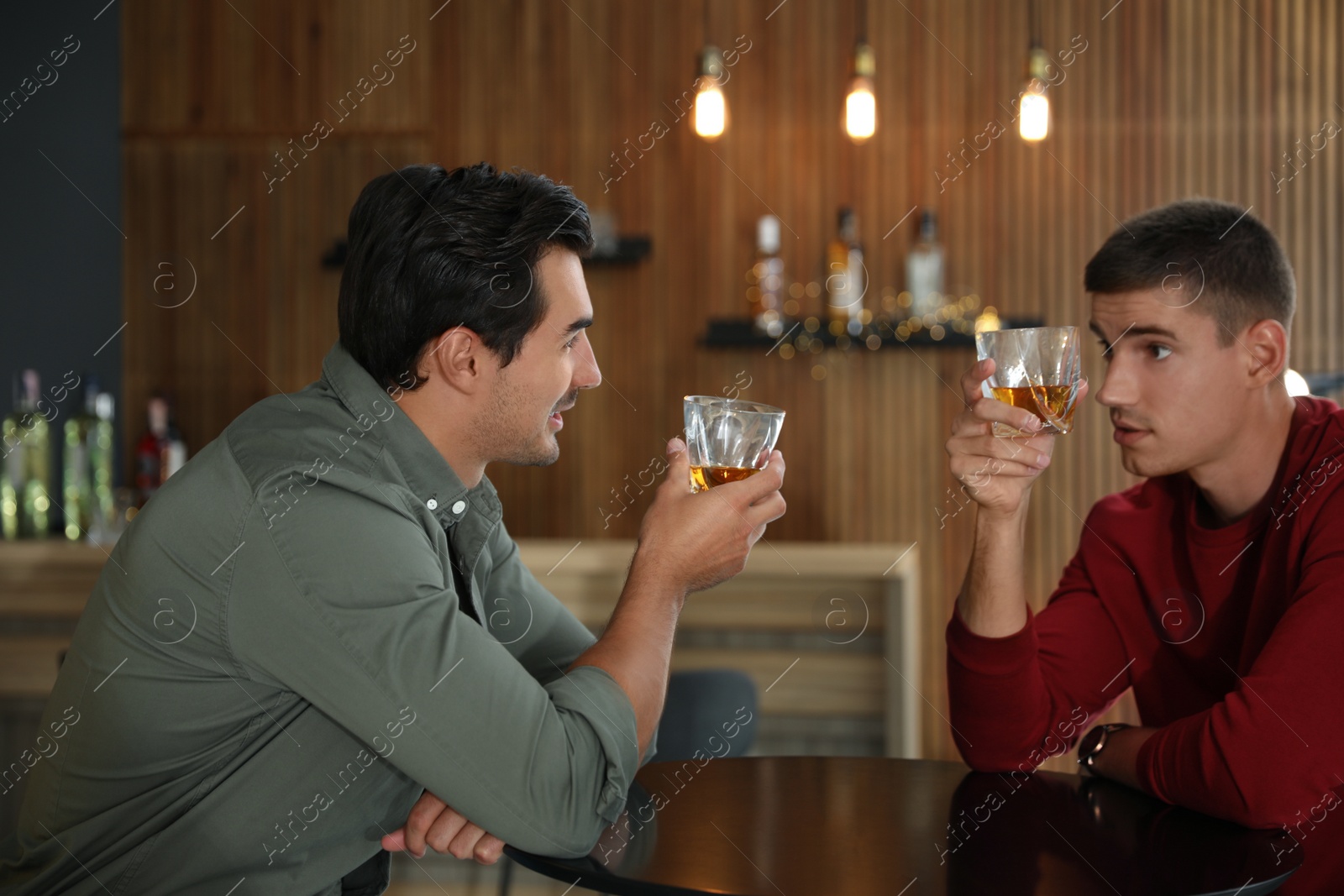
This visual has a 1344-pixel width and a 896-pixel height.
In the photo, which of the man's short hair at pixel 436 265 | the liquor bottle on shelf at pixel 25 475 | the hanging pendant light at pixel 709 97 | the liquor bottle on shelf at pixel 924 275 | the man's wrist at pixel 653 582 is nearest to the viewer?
the man's wrist at pixel 653 582

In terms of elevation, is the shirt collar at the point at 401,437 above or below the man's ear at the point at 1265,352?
below

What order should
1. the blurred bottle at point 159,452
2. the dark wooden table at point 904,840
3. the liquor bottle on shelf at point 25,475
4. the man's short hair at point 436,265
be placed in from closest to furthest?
1. the dark wooden table at point 904,840
2. the man's short hair at point 436,265
3. the liquor bottle on shelf at point 25,475
4. the blurred bottle at point 159,452

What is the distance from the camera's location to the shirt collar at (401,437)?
1.29 meters

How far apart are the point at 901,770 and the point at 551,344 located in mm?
655

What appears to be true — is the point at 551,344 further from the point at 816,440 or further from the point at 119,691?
the point at 816,440

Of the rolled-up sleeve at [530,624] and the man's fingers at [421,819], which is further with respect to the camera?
the rolled-up sleeve at [530,624]

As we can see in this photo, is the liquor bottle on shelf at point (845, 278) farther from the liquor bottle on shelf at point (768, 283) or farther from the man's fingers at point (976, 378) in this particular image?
the man's fingers at point (976, 378)

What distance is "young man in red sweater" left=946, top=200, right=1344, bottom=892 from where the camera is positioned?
1.38m

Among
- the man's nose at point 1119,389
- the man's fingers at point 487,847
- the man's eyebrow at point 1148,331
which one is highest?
the man's eyebrow at point 1148,331

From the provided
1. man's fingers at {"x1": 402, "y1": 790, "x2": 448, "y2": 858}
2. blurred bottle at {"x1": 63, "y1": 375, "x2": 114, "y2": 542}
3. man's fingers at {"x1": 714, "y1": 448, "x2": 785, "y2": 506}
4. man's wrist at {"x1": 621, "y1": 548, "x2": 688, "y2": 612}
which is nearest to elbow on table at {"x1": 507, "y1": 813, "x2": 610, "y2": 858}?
man's fingers at {"x1": 402, "y1": 790, "x2": 448, "y2": 858}

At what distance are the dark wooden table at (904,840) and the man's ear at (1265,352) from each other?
1.83 ft

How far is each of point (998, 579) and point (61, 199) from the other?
318cm

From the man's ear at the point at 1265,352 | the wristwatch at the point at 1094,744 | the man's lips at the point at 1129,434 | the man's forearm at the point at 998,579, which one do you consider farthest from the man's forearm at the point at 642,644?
the man's ear at the point at 1265,352

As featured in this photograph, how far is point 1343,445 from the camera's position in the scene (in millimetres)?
1378
